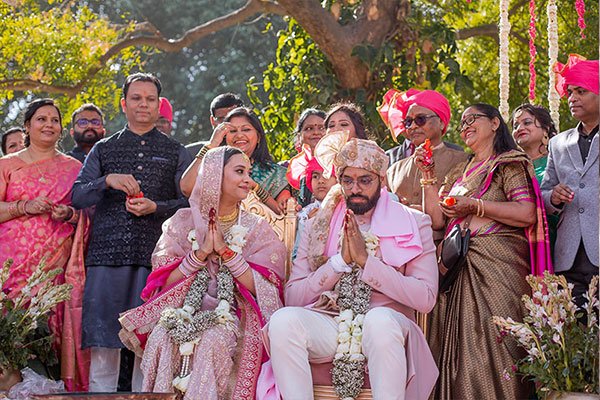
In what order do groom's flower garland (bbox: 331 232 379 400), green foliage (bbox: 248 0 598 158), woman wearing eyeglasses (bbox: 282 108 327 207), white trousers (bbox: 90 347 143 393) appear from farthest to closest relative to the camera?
1. green foliage (bbox: 248 0 598 158)
2. woman wearing eyeglasses (bbox: 282 108 327 207)
3. white trousers (bbox: 90 347 143 393)
4. groom's flower garland (bbox: 331 232 379 400)

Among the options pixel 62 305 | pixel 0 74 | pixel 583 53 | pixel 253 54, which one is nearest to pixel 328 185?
pixel 62 305

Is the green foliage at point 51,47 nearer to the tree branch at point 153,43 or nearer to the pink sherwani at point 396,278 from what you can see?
the tree branch at point 153,43

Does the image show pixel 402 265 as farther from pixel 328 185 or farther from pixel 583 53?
pixel 583 53

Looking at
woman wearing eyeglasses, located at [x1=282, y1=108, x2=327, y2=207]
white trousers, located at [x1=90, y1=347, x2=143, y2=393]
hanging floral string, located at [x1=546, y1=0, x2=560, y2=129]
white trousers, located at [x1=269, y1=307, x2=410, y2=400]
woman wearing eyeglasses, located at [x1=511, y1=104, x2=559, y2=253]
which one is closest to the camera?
white trousers, located at [x1=269, y1=307, x2=410, y2=400]

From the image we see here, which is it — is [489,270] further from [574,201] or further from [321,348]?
[321,348]

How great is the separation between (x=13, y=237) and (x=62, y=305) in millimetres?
548

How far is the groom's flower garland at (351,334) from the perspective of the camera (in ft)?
18.5

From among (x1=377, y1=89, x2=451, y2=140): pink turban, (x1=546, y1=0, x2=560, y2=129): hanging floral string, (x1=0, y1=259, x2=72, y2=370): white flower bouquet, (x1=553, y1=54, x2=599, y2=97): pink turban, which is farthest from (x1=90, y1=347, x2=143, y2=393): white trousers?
(x1=546, y1=0, x2=560, y2=129): hanging floral string

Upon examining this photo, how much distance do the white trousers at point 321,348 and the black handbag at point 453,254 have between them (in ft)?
2.06

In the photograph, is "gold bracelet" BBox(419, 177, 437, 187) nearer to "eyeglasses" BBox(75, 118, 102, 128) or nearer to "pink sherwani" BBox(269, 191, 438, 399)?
"pink sherwani" BBox(269, 191, 438, 399)

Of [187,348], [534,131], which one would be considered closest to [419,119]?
[534,131]

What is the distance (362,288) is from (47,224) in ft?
7.81

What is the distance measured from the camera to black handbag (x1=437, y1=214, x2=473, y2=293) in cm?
620

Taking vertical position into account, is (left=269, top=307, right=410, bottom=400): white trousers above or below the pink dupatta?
below
